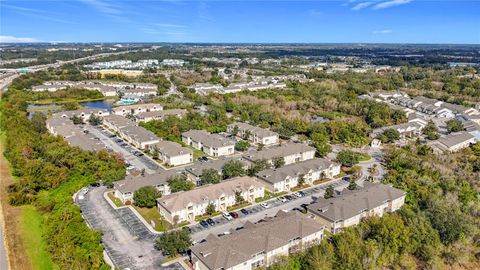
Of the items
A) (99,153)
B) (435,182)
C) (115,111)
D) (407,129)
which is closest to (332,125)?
(407,129)

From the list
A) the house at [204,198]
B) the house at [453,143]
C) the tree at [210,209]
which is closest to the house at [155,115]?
the house at [204,198]

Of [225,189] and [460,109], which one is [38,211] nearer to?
[225,189]

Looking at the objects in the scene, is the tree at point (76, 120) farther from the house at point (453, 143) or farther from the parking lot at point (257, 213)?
the house at point (453, 143)

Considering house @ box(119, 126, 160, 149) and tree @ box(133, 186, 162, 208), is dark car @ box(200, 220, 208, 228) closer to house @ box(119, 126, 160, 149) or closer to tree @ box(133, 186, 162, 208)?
tree @ box(133, 186, 162, 208)

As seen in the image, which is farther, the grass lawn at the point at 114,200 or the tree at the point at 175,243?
the grass lawn at the point at 114,200

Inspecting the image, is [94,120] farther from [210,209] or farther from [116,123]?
[210,209]

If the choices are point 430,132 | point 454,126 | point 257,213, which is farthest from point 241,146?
point 454,126
